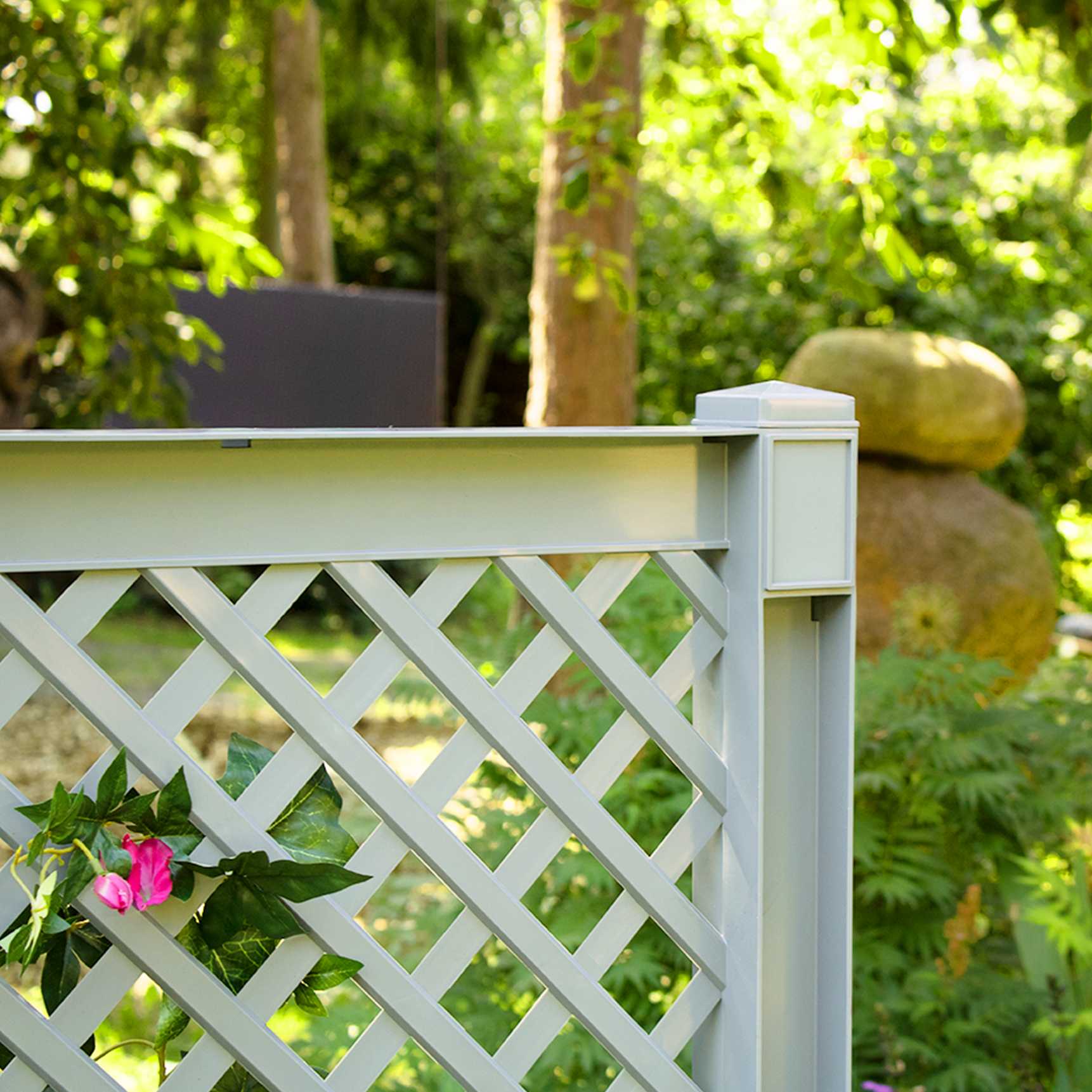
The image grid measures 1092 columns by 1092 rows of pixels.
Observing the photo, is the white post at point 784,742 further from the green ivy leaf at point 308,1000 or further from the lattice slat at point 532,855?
the green ivy leaf at point 308,1000

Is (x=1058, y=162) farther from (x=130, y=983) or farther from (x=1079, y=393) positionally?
(x=130, y=983)

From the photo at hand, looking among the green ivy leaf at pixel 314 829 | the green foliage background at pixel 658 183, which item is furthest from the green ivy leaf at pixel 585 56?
the green ivy leaf at pixel 314 829

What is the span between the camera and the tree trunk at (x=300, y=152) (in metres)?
8.84

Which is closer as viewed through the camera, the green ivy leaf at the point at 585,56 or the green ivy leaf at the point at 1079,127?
the green ivy leaf at the point at 1079,127

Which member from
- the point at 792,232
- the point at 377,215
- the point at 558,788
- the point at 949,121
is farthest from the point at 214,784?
the point at 377,215

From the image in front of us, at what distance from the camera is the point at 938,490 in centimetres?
586

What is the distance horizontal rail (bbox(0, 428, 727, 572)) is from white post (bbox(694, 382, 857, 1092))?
0.23 feet

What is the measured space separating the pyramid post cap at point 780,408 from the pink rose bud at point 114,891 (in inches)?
29.5

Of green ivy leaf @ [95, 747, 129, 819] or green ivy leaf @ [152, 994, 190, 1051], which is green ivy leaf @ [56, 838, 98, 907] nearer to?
green ivy leaf @ [95, 747, 129, 819]

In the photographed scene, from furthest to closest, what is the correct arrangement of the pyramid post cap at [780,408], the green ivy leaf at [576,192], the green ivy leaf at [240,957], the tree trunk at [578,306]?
the tree trunk at [578,306] → the green ivy leaf at [576,192] → the pyramid post cap at [780,408] → the green ivy leaf at [240,957]

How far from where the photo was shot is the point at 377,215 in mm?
11023

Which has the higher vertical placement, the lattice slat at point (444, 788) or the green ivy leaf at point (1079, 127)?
the green ivy leaf at point (1079, 127)

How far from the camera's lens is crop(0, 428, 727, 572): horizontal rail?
3.59 feet

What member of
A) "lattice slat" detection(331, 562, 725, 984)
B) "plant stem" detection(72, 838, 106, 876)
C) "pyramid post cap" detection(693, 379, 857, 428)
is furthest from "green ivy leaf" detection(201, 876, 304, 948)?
"pyramid post cap" detection(693, 379, 857, 428)
